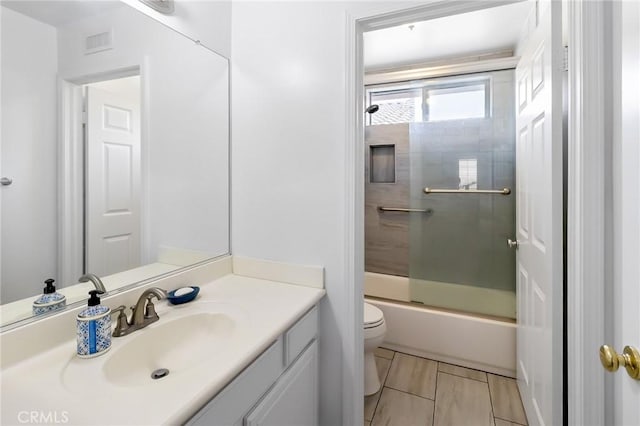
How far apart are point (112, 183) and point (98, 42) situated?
465mm

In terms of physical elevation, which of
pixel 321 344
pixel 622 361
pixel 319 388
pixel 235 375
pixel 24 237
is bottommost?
pixel 319 388

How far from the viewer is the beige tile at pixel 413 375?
5.99 ft

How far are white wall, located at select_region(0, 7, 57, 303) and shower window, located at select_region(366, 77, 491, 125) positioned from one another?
7.82 feet

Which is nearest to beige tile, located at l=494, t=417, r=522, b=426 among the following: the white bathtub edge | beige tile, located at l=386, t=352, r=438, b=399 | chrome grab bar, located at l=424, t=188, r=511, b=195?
beige tile, located at l=386, t=352, r=438, b=399

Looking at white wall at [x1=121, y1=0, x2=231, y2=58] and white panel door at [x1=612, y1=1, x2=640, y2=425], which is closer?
white panel door at [x1=612, y1=1, x2=640, y2=425]

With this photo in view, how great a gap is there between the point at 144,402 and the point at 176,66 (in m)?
1.25

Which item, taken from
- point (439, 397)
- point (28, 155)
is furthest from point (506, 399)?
point (28, 155)

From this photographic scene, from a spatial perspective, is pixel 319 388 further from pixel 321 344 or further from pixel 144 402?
pixel 144 402

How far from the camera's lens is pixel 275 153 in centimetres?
139

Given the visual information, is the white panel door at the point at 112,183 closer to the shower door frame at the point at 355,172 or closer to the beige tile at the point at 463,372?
the shower door frame at the point at 355,172

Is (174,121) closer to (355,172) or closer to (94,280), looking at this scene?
(94,280)

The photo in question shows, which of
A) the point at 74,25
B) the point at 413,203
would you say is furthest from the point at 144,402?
the point at 413,203

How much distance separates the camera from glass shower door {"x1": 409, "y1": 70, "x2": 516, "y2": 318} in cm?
227

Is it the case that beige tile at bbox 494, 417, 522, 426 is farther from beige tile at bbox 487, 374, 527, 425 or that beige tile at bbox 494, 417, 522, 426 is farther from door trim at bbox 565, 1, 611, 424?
door trim at bbox 565, 1, 611, 424
